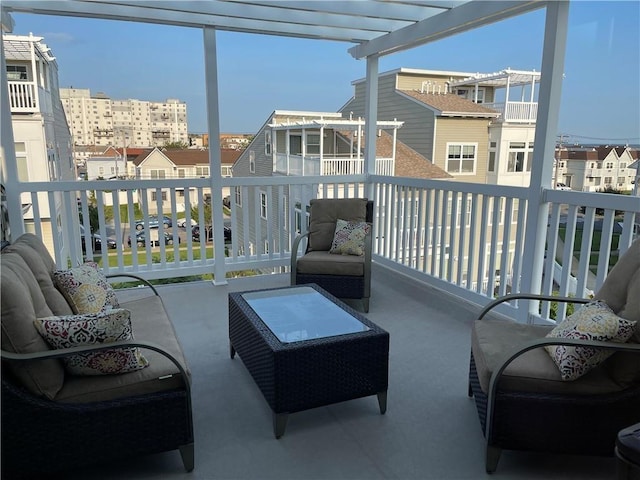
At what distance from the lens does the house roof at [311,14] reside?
3656 mm

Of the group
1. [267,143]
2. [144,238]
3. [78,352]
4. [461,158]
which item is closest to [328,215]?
[144,238]

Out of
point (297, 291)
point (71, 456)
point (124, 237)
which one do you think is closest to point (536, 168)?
point (297, 291)

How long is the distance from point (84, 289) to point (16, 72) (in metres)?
2.90

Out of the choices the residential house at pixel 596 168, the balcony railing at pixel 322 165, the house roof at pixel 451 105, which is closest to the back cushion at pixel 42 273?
the residential house at pixel 596 168

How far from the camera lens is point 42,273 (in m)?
2.16

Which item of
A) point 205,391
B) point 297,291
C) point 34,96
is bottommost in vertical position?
point 205,391

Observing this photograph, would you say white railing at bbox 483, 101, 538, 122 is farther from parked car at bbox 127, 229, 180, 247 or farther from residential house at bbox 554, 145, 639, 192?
parked car at bbox 127, 229, 180, 247

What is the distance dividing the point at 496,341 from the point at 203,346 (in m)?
2.08

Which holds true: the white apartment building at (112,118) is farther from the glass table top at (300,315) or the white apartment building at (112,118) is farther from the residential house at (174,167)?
the glass table top at (300,315)

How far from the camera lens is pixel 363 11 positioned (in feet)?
12.9

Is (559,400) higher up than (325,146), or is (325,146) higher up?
(325,146)

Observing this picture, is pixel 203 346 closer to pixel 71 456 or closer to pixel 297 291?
pixel 297 291

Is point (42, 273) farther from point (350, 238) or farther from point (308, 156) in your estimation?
point (308, 156)

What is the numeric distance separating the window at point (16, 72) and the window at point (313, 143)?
464cm
